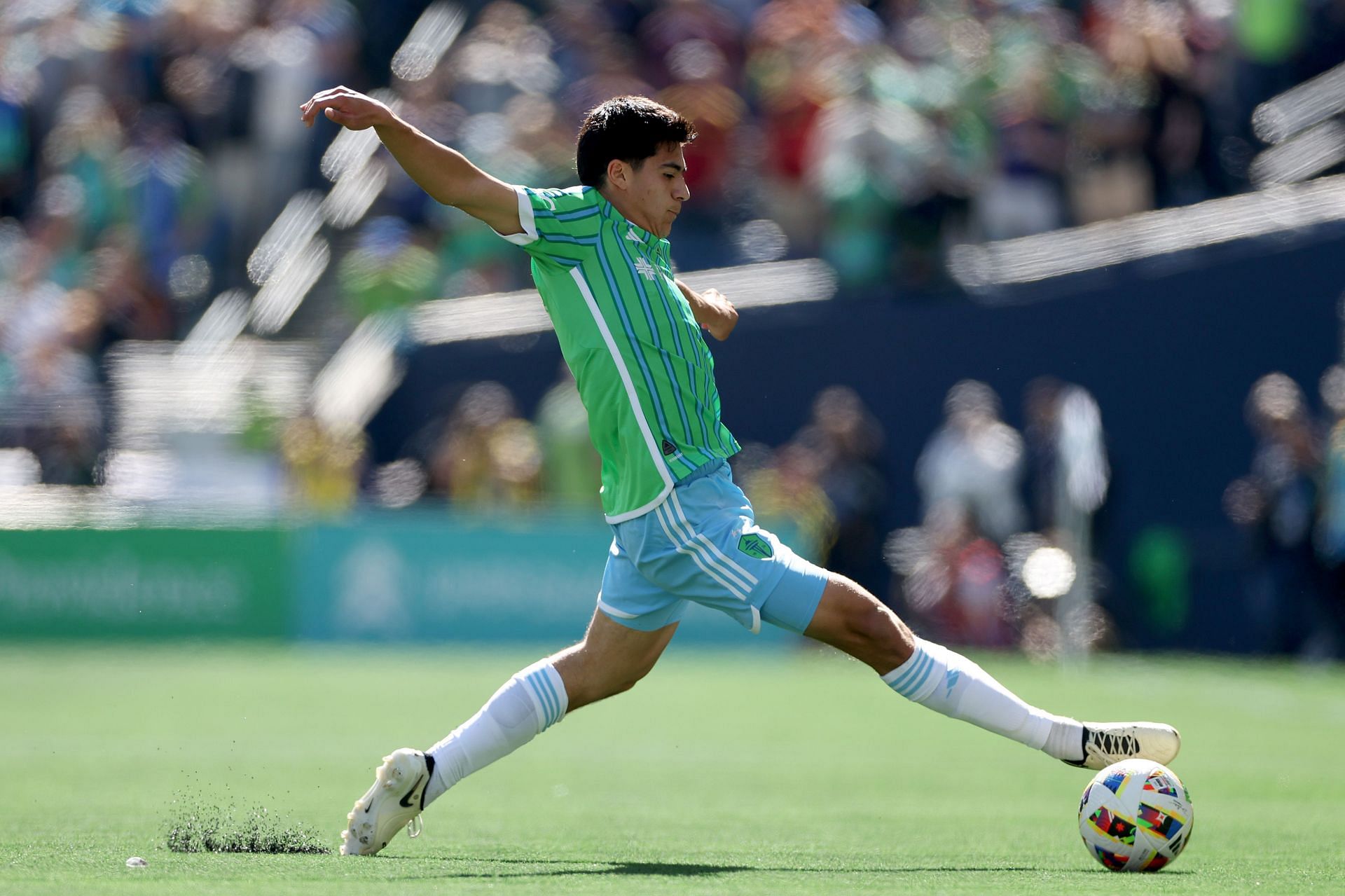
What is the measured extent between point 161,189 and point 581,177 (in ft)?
45.8

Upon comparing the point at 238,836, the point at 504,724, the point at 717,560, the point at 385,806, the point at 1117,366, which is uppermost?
the point at 717,560

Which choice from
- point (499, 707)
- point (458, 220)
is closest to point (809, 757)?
point (499, 707)

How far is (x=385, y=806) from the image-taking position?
19.9 ft

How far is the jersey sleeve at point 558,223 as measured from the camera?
5.86 m

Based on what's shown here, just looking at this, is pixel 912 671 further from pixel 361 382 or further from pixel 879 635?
pixel 361 382

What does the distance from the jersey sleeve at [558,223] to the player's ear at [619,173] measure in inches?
3.5

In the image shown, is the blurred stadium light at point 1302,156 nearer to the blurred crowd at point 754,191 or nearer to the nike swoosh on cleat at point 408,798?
the blurred crowd at point 754,191

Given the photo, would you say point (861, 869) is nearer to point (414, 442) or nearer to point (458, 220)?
point (414, 442)

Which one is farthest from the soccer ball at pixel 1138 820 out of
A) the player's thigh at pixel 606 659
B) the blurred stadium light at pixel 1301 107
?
the blurred stadium light at pixel 1301 107

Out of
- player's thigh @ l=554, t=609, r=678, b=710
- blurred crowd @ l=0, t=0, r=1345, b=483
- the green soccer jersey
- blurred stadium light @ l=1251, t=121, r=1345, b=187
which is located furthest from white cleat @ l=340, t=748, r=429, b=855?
blurred stadium light @ l=1251, t=121, r=1345, b=187

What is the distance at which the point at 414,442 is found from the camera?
18000 millimetres

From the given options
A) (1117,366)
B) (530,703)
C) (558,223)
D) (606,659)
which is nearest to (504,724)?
(530,703)

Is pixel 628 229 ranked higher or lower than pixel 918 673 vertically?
higher

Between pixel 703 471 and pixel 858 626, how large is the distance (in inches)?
26.1
